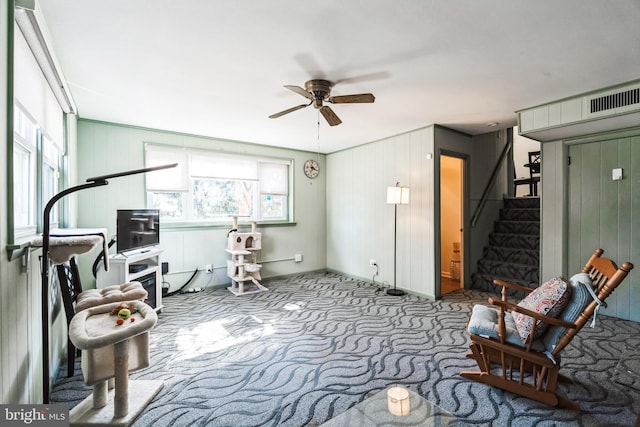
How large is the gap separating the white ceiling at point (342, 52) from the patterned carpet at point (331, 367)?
236 cm

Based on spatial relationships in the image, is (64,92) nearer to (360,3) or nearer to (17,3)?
(17,3)

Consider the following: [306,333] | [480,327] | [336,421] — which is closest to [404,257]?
[306,333]

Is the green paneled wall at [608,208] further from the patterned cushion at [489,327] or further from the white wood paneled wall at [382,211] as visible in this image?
the patterned cushion at [489,327]

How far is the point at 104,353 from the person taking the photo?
5.52ft

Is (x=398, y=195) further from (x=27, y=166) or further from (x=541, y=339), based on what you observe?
(x=27, y=166)

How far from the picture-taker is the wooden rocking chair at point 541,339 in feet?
5.76

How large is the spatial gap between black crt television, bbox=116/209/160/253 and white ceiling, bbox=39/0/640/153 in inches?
46.7

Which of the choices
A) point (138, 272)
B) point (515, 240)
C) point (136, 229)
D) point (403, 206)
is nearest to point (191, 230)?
point (136, 229)

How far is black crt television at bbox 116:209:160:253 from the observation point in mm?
3076

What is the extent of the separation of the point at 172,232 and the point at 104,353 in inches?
107

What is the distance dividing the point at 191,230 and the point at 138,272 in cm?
121

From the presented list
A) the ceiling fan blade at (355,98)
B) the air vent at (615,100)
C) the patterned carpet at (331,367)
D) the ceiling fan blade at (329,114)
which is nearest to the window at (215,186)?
the patterned carpet at (331,367)

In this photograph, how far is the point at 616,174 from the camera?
3.19 m

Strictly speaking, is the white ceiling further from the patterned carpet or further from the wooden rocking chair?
the patterned carpet
